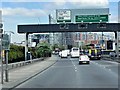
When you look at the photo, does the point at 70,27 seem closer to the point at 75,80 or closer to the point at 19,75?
the point at 19,75

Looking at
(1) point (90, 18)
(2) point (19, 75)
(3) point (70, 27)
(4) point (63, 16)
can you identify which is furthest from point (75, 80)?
(3) point (70, 27)

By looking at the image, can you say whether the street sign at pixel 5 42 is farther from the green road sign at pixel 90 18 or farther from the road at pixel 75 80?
the green road sign at pixel 90 18

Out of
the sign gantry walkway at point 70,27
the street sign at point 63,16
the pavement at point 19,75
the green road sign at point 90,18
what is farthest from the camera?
the sign gantry walkway at point 70,27

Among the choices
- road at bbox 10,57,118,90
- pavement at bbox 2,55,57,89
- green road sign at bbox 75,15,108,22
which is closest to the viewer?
road at bbox 10,57,118,90

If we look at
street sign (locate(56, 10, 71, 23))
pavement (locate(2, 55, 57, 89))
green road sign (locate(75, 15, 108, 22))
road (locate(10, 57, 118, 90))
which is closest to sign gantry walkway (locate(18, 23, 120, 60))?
street sign (locate(56, 10, 71, 23))

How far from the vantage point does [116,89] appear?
1852 centimetres

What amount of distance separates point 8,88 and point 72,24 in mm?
51184

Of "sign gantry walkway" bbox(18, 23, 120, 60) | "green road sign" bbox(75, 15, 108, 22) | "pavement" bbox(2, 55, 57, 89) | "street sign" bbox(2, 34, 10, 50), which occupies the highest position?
"green road sign" bbox(75, 15, 108, 22)

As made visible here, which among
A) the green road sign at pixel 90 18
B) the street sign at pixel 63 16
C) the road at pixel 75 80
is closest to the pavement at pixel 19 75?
the road at pixel 75 80

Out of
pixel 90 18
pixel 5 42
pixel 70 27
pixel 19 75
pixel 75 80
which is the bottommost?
pixel 19 75

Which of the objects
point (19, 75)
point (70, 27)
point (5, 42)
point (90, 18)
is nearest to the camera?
point (5, 42)

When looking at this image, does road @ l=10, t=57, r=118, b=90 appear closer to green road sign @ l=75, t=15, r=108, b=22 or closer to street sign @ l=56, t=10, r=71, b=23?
green road sign @ l=75, t=15, r=108, b=22

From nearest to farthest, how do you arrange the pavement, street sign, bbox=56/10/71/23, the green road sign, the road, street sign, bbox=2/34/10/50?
the road, the pavement, street sign, bbox=2/34/10/50, the green road sign, street sign, bbox=56/10/71/23

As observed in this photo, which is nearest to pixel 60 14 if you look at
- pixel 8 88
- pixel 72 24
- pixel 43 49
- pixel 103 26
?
pixel 72 24
